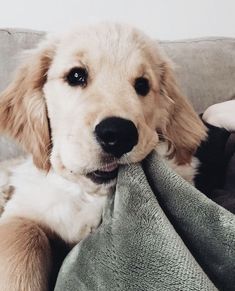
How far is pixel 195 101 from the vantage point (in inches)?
61.3

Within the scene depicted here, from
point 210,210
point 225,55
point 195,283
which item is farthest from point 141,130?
point 225,55

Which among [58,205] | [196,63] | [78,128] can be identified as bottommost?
[58,205]

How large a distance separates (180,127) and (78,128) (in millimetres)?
327

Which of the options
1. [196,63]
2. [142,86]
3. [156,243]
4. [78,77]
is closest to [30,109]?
[78,77]

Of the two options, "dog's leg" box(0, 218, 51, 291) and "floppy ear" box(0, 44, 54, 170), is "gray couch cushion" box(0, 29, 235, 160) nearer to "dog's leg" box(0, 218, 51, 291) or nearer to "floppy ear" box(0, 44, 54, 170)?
"floppy ear" box(0, 44, 54, 170)

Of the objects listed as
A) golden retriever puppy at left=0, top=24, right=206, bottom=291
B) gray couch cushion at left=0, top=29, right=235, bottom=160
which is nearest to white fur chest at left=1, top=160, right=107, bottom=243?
golden retriever puppy at left=0, top=24, right=206, bottom=291

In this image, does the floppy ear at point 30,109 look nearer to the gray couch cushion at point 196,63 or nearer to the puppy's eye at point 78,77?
the puppy's eye at point 78,77

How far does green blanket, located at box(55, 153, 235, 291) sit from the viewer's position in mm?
633

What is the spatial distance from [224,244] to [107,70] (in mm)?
464

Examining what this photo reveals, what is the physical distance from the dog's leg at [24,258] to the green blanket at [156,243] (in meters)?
0.06

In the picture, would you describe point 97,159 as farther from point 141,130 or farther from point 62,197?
point 62,197

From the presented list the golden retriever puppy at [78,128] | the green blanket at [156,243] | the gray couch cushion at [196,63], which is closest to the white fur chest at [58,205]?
the golden retriever puppy at [78,128]

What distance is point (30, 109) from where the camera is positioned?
104 centimetres

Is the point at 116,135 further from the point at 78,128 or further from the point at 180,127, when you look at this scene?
the point at 180,127
